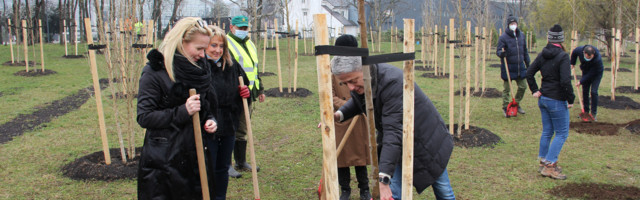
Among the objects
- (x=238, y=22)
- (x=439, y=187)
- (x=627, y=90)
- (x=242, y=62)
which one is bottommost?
(x=627, y=90)

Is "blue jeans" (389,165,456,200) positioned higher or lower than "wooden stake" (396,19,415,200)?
lower

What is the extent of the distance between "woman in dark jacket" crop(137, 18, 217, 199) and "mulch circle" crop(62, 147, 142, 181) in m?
2.80

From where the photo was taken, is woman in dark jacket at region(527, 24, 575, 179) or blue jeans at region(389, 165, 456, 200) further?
woman in dark jacket at region(527, 24, 575, 179)

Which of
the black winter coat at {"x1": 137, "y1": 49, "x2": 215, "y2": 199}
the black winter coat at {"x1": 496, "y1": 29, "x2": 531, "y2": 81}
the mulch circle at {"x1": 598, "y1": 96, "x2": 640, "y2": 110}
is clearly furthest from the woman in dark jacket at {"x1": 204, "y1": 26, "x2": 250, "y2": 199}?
the mulch circle at {"x1": 598, "y1": 96, "x2": 640, "y2": 110}

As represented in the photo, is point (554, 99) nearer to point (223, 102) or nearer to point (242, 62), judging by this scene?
point (242, 62)

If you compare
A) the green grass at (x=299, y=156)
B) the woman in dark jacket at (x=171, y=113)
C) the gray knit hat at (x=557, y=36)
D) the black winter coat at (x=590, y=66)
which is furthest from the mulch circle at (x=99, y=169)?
the black winter coat at (x=590, y=66)

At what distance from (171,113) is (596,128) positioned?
7.89 m

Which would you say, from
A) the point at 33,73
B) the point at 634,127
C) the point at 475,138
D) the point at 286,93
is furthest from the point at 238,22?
the point at 33,73

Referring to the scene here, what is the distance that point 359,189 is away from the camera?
16.8 ft

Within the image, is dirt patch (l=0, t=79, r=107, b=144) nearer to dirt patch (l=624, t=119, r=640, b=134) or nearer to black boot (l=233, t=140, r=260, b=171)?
black boot (l=233, t=140, r=260, b=171)

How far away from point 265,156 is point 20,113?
606 cm

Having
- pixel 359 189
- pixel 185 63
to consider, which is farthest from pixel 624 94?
pixel 185 63

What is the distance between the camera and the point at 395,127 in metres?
2.81

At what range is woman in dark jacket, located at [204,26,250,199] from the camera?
12.4ft
